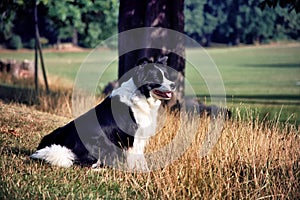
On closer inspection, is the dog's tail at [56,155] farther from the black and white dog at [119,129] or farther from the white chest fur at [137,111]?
the white chest fur at [137,111]

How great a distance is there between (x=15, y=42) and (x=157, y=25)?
189ft

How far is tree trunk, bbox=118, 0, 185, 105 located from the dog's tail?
5602 mm

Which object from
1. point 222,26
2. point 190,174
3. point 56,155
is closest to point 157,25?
point 56,155

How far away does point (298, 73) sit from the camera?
3925 centimetres

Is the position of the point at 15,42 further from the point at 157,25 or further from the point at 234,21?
the point at 157,25

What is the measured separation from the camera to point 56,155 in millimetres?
7082

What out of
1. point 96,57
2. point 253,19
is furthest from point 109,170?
point 253,19

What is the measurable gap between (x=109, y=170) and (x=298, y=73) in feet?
112

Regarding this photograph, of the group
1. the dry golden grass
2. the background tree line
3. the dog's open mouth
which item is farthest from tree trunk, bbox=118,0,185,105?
the background tree line

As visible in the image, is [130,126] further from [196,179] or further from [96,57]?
[96,57]

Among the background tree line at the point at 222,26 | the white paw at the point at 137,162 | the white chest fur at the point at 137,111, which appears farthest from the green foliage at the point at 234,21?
the white paw at the point at 137,162

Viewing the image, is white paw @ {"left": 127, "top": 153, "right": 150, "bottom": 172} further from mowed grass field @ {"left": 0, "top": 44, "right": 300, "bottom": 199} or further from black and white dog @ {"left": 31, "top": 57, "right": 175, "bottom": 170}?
mowed grass field @ {"left": 0, "top": 44, "right": 300, "bottom": 199}

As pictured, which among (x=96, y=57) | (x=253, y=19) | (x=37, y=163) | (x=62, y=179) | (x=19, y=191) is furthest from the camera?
(x=253, y=19)

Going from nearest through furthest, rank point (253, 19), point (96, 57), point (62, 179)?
point (62, 179) → point (96, 57) → point (253, 19)
